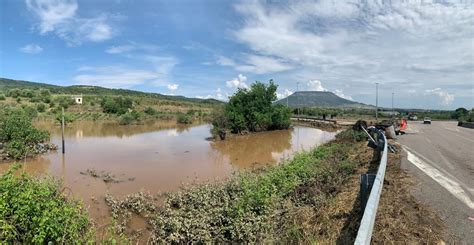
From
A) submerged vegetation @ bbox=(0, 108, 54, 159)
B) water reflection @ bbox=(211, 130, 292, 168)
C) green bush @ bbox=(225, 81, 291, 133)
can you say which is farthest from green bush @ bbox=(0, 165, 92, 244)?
green bush @ bbox=(225, 81, 291, 133)

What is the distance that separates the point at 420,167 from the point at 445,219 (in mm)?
4783

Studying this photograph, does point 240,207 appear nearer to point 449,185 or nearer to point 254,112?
point 449,185

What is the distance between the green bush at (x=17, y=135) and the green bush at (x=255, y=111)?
23196 mm

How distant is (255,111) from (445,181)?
36.8 meters

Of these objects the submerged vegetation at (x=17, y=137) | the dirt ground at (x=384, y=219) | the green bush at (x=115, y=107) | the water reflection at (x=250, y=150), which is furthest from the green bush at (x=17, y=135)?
the green bush at (x=115, y=107)

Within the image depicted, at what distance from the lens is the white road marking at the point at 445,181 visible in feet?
20.3

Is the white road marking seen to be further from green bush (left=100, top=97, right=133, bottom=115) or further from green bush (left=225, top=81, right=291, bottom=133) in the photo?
green bush (left=100, top=97, right=133, bottom=115)

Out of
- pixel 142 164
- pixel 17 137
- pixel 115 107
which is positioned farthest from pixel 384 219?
pixel 115 107

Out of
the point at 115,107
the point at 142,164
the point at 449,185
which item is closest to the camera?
the point at 449,185

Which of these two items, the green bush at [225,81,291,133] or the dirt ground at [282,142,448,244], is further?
the green bush at [225,81,291,133]

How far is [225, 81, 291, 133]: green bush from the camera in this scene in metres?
42.2

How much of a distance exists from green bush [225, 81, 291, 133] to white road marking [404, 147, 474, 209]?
3198 centimetres

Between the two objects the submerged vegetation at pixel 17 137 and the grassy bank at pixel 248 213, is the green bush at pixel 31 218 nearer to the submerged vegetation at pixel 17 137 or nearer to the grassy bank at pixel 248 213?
the grassy bank at pixel 248 213

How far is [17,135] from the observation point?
70.3ft
